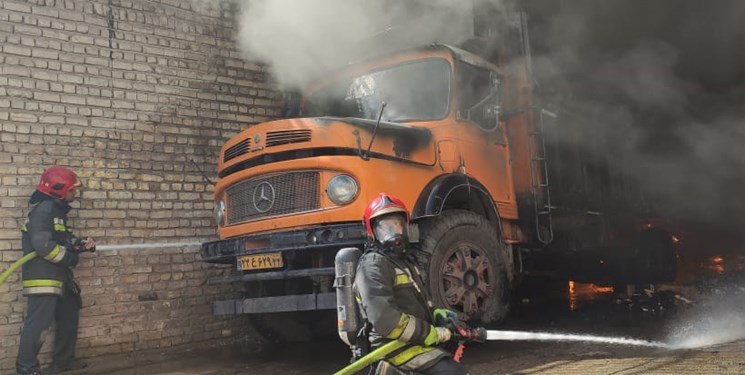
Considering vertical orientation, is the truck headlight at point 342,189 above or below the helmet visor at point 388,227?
above

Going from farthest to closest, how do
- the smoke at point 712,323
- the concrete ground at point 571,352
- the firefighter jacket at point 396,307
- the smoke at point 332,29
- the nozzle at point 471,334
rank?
1. the smoke at point 332,29
2. the smoke at point 712,323
3. the concrete ground at point 571,352
4. the nozzle at point 471,334
5. the firefighter jacket at point 396,307

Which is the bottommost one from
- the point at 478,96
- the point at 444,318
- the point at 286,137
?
the point at 444,318

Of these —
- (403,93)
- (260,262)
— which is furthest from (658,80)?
(260,262)

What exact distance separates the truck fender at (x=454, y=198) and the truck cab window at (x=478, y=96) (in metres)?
0.70

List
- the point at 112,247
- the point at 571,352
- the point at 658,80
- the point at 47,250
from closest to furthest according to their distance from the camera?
1. the point at 47,250
2. the point at 571,352
3. the point at 112,247
4. the point at 658,80

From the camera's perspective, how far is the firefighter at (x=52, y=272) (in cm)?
506

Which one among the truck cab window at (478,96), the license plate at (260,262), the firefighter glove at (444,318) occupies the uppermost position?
the truck cab window at (478,96)

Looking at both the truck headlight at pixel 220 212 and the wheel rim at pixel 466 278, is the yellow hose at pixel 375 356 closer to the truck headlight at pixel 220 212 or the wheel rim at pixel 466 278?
the wheel rim at pixel 466 278

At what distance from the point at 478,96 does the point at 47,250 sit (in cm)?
407

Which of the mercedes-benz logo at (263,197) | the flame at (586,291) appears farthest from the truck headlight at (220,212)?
the flame at (586,291)

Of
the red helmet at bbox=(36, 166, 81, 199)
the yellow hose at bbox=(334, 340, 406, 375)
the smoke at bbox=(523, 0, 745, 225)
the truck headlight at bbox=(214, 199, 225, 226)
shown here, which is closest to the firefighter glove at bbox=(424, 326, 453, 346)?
the yellow hose at bbox=(334, 340, 406, 375)

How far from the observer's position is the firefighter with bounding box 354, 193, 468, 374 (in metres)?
2.67

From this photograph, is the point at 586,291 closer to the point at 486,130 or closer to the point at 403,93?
the point at 486,130

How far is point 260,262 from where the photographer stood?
474cm
